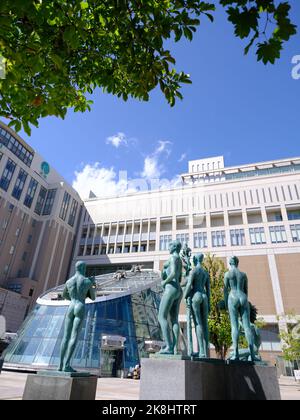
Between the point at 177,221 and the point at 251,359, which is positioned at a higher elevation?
the point at 177,221

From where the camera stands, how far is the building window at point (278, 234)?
3759 centimetres

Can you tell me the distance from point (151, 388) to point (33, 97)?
16.9 ft

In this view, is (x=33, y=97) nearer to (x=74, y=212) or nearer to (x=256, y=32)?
(x=256, y=32)

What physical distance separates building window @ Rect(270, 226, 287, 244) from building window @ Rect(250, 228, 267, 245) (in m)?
1.14

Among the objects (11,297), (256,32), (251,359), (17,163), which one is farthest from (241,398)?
(17,163)

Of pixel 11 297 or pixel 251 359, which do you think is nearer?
pixel 251 359

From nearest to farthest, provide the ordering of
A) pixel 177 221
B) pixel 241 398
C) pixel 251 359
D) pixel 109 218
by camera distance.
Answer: pixel 241 398 → pixel 251 359 → pixel 177 221 → pixel 109 218

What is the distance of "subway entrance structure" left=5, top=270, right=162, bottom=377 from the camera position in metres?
18.4

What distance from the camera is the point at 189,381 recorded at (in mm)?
4805

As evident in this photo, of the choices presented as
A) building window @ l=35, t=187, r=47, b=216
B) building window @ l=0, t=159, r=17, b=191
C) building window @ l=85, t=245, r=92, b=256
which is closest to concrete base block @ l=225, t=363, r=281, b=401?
building window @ l=0, t=159, r=17, b=191

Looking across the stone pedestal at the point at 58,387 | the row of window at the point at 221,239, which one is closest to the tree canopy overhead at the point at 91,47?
the stone pedestal at the point at 58,387

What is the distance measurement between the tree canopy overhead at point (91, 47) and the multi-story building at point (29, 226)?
36319 mm

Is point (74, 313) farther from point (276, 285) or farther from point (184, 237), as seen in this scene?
point (184, 237)

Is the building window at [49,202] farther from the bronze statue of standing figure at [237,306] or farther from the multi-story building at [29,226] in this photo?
the bronze statue of standing figure at [237,306]
